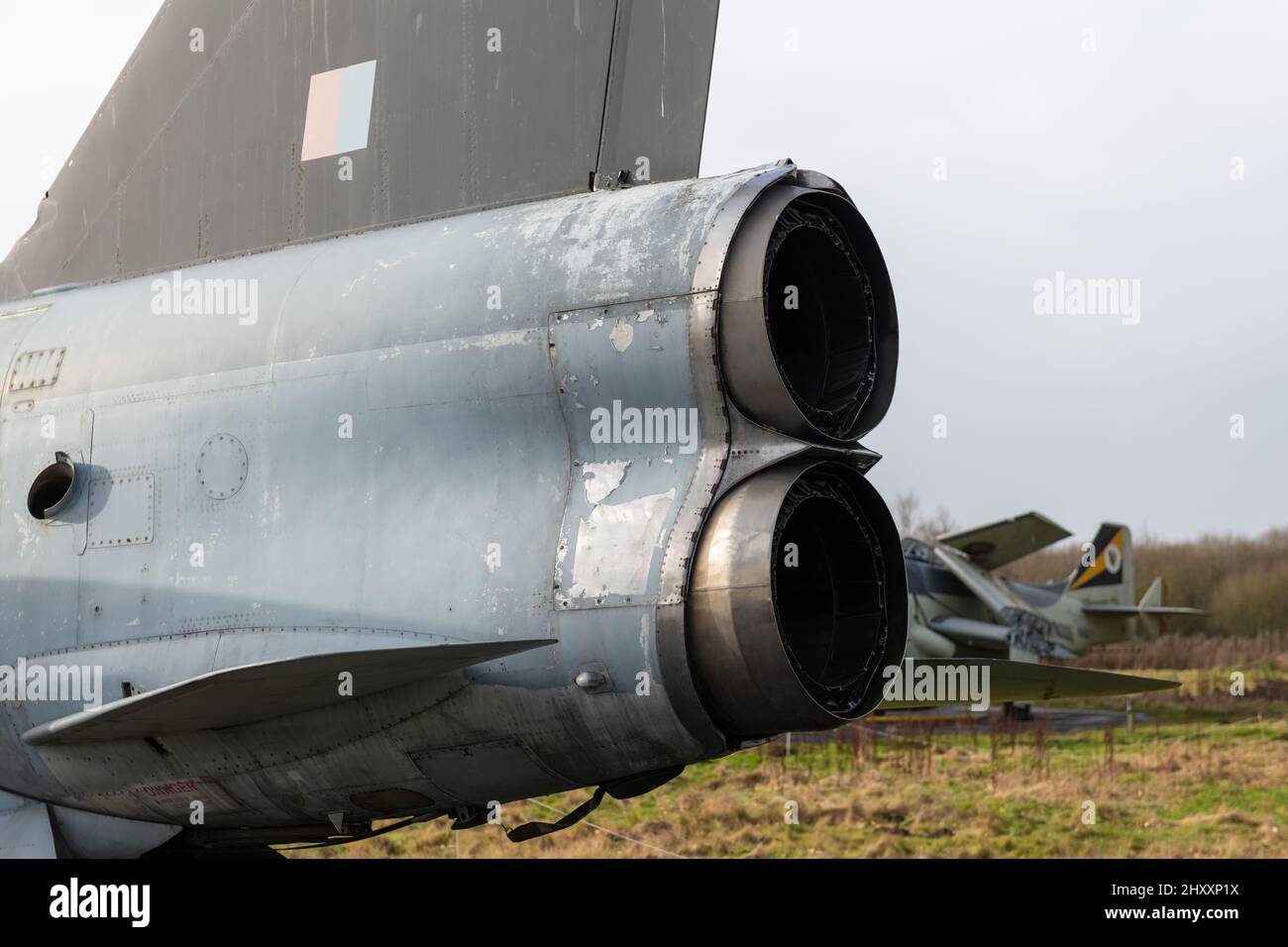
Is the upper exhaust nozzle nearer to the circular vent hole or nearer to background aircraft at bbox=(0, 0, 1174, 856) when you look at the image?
background aircraft at bbox=(0, 0, 1174, 856)

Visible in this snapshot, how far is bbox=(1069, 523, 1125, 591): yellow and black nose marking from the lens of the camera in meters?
24.2

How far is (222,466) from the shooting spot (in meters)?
6.20

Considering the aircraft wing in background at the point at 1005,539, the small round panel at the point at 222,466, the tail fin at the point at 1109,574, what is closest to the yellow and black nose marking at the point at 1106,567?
the tail fin at the point at 1109,574

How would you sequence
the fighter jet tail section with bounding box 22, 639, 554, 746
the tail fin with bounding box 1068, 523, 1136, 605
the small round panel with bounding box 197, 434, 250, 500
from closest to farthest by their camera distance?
the fighter jet tail section with bounding box 22, 639, 554, 746 → the small round panel with bounding box 197, 434, 250, 500 → the tail fin with bounding box 1068, 523, 1136, 605

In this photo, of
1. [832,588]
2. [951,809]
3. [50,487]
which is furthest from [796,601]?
[951,809]

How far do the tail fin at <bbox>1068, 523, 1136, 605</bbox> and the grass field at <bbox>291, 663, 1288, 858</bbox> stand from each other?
6016 millimetres

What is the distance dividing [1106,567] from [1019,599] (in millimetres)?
2169

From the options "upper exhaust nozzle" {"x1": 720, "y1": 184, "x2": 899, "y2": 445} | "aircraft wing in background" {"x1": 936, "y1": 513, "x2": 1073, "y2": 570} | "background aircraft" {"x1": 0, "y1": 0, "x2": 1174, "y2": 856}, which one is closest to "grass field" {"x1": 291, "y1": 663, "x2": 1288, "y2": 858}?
"aircraft wing in background" {"x1": 936, "y1": 513, "x2": 1073, "y2": 570}

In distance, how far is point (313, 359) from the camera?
6047mm

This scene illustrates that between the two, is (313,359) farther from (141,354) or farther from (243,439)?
(141,354)

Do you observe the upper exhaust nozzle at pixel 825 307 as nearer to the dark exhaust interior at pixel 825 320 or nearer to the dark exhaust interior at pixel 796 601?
the dark exhaust interior at pixel 825 320

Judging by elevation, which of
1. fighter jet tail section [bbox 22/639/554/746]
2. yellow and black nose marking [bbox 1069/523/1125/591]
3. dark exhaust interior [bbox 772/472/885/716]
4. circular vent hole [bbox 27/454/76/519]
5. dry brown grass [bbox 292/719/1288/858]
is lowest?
dry brown grass [bbox 292/719/1288/858]

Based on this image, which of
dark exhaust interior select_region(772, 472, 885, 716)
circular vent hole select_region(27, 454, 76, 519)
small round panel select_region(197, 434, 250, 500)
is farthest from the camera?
circular vent hole select_region(27, 454, 76, 519)
